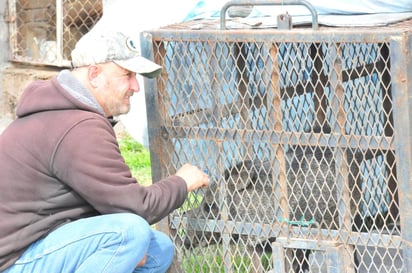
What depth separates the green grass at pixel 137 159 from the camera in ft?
23.1

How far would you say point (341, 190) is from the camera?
4211 mm

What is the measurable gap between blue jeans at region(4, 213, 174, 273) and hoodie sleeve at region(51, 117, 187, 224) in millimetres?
65

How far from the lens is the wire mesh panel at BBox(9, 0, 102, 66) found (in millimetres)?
8766

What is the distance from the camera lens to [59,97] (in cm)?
413

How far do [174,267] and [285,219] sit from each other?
0.67 m

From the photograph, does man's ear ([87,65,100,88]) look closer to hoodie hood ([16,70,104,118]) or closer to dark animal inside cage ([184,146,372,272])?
hoodie hood ([16,70,104,118])

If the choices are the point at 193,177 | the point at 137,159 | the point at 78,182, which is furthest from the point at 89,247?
the point at 137,159

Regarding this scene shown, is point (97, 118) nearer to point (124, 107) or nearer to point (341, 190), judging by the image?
point (124, 107)

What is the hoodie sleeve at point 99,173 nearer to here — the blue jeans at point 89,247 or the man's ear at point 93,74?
the blue jeans at point 89,247

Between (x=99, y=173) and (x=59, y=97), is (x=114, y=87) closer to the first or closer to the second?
(x=59, y=97)

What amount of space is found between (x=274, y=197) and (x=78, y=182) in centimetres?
89

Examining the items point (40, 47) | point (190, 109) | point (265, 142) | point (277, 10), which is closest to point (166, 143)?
point (190, 109)

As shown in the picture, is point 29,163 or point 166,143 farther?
point 166,143

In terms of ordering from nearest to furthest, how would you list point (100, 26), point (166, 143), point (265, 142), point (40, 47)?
1. point (265, 142)
2. point (166, 143)
3. point (100, 26)
4. point (40, 47)
